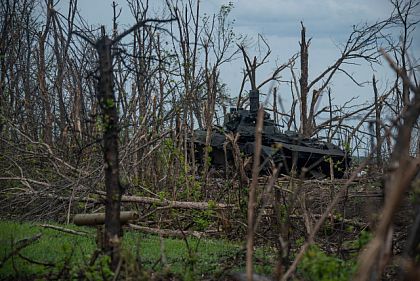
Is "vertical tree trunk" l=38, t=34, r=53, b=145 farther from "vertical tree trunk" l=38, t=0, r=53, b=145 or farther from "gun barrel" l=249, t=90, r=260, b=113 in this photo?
"gun barrel" l=249, t=90, r=260, b=113

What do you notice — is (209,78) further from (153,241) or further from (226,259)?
(226,259)

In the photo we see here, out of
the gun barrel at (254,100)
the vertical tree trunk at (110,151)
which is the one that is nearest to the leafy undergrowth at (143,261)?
the vertical tree trunk at (110,151)

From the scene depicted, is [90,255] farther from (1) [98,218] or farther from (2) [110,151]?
(2) [110,151]

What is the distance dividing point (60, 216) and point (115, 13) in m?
6.28

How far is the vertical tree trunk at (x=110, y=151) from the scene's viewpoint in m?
4.35

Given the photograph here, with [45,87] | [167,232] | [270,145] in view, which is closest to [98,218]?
[167,232]

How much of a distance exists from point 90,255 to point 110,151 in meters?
1.11

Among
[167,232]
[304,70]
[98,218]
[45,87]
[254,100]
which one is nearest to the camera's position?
[98,218]

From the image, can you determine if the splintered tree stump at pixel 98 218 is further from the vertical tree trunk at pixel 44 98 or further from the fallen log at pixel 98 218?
the vertical tree trunk at pixel 44 98

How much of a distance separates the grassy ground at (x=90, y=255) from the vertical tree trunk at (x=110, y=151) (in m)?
0.21

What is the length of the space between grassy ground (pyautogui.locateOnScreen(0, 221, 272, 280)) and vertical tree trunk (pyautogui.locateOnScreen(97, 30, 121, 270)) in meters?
0.21

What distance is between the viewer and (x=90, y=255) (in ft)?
16.5

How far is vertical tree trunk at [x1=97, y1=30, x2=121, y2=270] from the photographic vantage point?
4.35 meters

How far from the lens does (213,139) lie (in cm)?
1992
